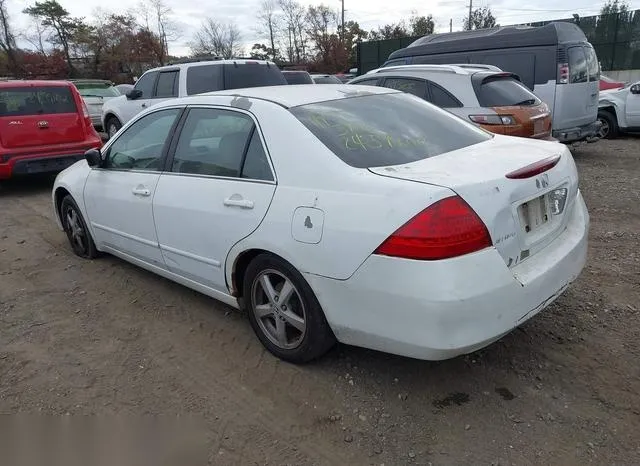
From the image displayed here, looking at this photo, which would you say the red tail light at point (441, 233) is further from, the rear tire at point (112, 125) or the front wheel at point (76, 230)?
the rear tire at point (112, 125)

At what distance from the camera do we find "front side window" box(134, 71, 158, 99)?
9836 mm

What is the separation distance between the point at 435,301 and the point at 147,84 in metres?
9.13

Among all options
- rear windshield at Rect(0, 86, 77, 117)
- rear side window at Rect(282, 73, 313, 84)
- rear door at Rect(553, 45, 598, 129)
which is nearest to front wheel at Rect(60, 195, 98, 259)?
rear windshield at Rect(0, 86, 77, 117)

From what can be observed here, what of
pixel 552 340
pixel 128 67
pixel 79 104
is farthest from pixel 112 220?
pixel 128 67

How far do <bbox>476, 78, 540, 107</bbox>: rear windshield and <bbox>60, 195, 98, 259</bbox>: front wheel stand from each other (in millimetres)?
5176

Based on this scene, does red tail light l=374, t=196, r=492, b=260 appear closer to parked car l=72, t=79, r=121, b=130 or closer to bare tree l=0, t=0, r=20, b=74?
parked car l=72, t=79, r=121, b=130

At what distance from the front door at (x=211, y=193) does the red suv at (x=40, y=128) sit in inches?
205

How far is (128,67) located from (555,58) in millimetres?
42088

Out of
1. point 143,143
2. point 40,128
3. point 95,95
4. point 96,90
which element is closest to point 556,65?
point 143,143

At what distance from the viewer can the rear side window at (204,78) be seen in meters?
8.43

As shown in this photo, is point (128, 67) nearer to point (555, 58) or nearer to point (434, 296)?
point (555, 58)

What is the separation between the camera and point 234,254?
3.08 meters

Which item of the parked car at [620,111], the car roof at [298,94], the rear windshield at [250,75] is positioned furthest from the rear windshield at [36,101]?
the parked car at [620,111]

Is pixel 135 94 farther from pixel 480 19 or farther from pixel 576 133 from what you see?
pixel 480 19
